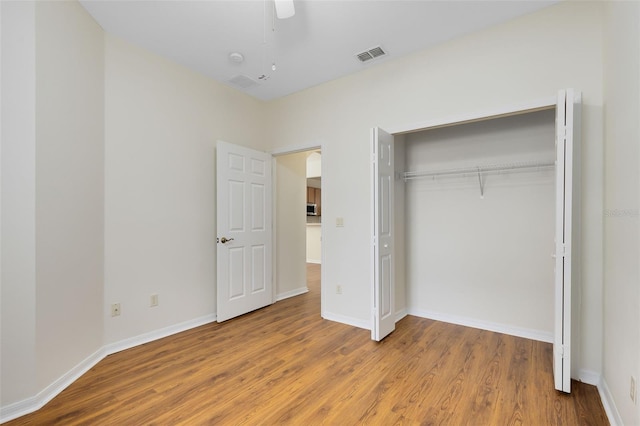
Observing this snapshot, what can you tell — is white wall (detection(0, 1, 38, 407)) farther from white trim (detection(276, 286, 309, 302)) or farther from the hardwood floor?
white trim (detection(276, 286, 309, 302))

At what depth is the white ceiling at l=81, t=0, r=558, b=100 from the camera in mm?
2387

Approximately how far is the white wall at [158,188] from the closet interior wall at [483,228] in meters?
2.32

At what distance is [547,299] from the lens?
2883 mm

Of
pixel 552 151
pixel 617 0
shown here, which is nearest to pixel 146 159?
pixel 617 0

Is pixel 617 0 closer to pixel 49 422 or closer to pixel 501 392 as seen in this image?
pixel 501 392

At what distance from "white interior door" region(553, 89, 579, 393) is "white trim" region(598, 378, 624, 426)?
0.62 ft

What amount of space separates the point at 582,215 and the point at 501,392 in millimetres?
1427

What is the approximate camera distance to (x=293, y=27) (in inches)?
103

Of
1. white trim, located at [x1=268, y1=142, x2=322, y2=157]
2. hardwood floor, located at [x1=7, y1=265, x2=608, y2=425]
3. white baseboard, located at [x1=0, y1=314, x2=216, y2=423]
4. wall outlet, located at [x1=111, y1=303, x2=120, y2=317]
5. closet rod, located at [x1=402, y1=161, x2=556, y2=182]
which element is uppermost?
white trim, located at [x1=268, y1=142, x2=322, y2=157]

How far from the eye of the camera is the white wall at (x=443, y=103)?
7.30ft

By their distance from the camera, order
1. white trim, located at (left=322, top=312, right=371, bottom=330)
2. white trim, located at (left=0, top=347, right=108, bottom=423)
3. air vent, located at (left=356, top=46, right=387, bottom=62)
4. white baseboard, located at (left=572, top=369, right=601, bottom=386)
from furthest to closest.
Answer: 1. white trim, located at (left=322, top=312, right=371, bottom=330)
2. air vent, located at (left=356, top=46, right=387, bottom=62)
3. white baseboard, located at (left=572, top=369, right=601, bottom=386)
4. white trim, located at (left=0, top=347, right=108, bottom=423)

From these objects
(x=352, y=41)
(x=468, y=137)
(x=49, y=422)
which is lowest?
(x=49, y=422)

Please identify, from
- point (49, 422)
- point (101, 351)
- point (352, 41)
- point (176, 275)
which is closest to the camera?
point (49, 422)

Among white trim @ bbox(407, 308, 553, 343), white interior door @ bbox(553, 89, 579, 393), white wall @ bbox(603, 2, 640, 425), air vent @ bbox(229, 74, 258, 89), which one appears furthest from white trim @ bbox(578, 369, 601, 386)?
air vent @ bbox(229, 74, 258, 89)
